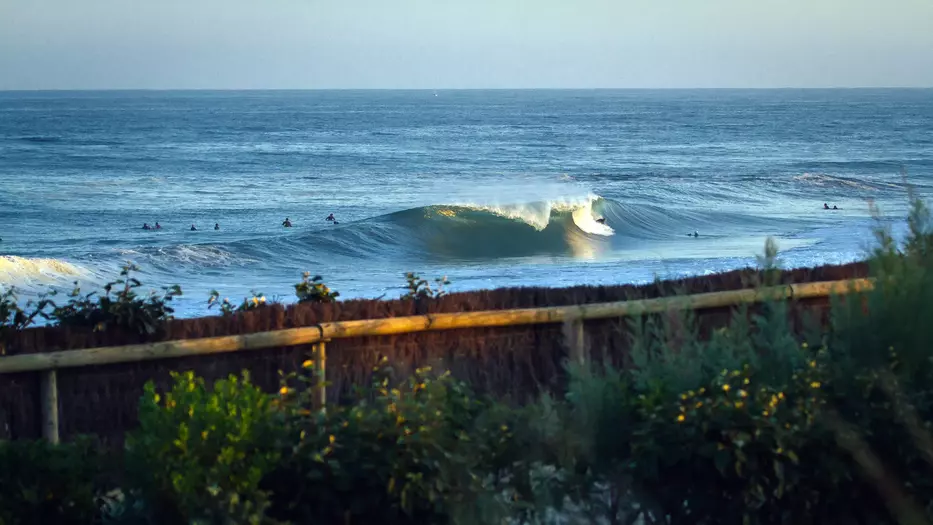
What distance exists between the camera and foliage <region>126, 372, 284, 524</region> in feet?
9.70

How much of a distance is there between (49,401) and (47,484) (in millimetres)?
2538

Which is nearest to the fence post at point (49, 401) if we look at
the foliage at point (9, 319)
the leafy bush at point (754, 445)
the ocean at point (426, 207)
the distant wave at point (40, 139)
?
the foliage at point (9, 319)

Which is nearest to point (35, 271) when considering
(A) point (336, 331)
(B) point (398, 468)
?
(A) point (336, 331)

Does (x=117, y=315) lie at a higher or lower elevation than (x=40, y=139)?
higher

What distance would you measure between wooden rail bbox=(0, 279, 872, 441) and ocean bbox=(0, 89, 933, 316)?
36.8 inches

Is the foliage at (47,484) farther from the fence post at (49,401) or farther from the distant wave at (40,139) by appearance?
the distant wave at (40,139)

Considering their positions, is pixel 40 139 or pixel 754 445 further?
pixel 40 139

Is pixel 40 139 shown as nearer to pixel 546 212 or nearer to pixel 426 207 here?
pixel 426 207

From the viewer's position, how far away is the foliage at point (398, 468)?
3.15 metres

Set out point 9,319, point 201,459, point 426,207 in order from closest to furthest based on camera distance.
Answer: point 201,459
point 9,319
point 426,207

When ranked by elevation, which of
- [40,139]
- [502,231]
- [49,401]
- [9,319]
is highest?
[9,319]

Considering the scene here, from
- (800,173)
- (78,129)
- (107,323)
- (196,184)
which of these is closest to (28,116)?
(78,129)

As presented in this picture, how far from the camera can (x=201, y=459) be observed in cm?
303

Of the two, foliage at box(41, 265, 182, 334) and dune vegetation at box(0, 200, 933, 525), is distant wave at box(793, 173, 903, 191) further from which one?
dune vegetation at box(0, 200, 933, 525)
